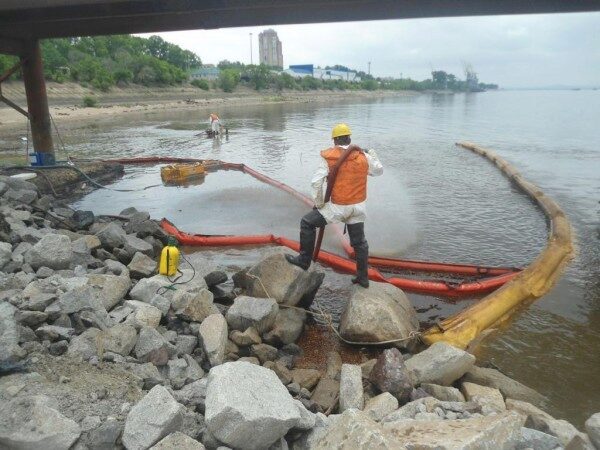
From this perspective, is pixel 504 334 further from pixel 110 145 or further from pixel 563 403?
pixel 110 145

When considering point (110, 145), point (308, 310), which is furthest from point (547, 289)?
point (110, 145)

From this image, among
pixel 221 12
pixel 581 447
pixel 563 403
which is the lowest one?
pixel 563 403

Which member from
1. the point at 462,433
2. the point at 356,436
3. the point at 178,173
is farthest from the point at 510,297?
the point at 178,173

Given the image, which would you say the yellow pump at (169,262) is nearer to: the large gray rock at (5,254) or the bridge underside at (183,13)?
the large gray rock at (5,254)

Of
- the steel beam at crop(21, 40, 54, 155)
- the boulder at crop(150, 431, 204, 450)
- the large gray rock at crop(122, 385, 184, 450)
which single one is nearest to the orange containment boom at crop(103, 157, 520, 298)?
the large gray rock at crop(122, 385, 184, 450)

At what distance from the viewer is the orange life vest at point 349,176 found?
225 inches

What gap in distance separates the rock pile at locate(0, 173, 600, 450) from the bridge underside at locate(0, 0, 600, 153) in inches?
233

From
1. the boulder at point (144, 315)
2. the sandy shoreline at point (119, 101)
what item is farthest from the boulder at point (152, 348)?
the sandy shoreline at point (119, 101)

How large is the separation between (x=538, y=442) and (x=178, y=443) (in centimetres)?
266

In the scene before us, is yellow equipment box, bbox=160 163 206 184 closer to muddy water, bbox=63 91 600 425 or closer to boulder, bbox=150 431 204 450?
muddy water, bbox=63 91 600 425

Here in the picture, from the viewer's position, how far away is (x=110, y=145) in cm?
2527

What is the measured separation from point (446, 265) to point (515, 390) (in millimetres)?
3670

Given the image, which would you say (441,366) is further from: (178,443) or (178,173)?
(178,173)

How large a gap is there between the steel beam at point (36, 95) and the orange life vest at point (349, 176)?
11823 mm
